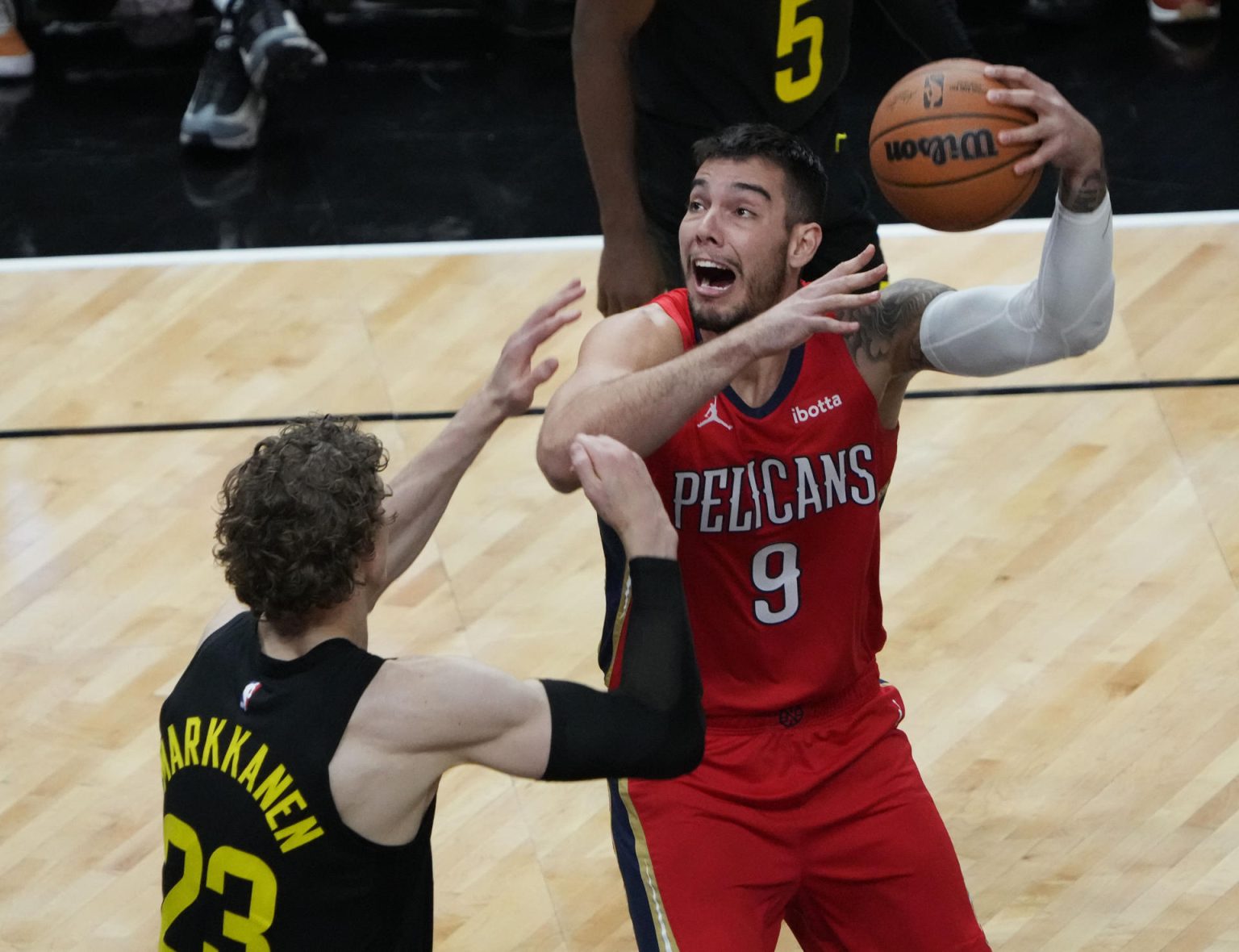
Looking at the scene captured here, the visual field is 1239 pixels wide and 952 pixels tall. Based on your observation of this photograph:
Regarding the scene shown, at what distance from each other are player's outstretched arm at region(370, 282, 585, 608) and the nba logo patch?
23.0 inches

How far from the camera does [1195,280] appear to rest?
21.1 feet

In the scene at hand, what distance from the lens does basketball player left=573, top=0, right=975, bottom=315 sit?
172 inches

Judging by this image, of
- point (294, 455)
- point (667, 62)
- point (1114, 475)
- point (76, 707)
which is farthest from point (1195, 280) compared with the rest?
point (294, 455)

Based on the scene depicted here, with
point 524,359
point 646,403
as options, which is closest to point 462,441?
point 524,359

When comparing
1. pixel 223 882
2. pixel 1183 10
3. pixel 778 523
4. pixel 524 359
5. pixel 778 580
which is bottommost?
pixel 1183 10

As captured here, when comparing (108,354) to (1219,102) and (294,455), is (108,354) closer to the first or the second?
(294,455)

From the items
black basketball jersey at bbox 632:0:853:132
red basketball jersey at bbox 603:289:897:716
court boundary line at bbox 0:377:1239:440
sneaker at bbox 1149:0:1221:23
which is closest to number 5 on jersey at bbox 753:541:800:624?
red basketball jersey at bbox 603:289:897:716

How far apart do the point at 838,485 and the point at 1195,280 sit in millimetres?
3335

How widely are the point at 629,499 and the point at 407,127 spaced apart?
5126 mm

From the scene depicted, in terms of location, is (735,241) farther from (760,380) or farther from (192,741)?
(192,741)

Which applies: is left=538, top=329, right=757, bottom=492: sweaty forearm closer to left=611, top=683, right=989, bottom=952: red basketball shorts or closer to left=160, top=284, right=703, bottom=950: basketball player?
left=160, top=284, right=703, bottom=950: basketball player

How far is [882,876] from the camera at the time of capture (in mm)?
3422

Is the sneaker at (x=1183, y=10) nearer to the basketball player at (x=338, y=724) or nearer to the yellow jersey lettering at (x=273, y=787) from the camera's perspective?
the basketball player at (x=338, y=724)

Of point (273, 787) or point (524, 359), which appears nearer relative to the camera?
point (273, 787)
